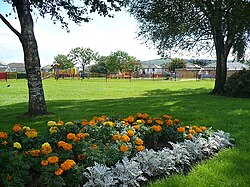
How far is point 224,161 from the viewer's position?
381 centimetres

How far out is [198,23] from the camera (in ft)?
52.4

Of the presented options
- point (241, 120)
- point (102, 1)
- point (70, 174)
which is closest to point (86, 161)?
point (70, 174)

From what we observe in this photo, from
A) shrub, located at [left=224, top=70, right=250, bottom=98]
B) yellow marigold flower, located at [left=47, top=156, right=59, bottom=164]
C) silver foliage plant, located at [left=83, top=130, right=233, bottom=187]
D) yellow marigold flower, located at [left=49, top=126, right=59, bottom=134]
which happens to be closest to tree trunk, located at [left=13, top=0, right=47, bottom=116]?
yellow marigold flower, located at [left=49, top=126, right=59, bottom=134]

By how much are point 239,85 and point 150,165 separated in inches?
463

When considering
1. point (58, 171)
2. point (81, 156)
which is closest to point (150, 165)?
point (81, 156)

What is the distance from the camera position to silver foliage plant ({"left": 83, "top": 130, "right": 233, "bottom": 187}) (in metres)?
2.92

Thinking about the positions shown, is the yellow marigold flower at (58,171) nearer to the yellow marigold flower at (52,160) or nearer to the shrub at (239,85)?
the yellow marigold flower at (52,160)

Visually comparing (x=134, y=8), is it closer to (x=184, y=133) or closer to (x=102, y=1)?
(x=102, y=1)

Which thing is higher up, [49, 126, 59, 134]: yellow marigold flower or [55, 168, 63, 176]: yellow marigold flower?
[49, 126, 59, 134]: yellow marigold flower

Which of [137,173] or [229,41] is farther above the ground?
[229,41]

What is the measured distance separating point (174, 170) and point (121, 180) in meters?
0.87

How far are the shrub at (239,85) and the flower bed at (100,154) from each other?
986 centimetres

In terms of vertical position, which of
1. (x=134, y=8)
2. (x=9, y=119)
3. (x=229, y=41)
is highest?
(x=134, y=8)

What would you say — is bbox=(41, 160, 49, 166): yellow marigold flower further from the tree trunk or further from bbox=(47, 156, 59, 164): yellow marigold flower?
the tree trunk
